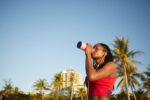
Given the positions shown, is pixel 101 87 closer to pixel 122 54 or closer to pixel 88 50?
pixel 88 50

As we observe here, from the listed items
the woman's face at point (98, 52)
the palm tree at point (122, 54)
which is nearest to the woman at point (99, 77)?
the woman's face at point (98, 52)

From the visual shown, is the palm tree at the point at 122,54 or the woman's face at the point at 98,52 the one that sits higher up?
the palm tree at the point at 122,54

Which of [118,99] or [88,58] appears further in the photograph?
[118,99]

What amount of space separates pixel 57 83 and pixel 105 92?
52.0m

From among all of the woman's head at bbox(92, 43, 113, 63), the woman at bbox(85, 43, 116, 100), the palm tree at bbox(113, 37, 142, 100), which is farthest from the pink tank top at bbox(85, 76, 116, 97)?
the palm tree at bbox(113, 37, 142, 100)

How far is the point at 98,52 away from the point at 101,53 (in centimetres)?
4

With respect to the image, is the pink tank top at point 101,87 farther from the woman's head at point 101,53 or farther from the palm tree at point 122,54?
the palm tree at point 122,54

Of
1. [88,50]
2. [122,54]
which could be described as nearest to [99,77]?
[88,50]

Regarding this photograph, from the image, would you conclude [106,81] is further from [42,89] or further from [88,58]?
[42,89]

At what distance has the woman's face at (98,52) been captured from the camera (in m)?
1.82

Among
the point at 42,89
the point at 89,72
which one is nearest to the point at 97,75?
the point at 89,72

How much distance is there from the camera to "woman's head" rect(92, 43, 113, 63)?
5.97 feet

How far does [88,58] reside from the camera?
1.65 metres

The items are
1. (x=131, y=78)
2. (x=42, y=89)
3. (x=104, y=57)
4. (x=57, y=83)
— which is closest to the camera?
(x=104, y=57)
